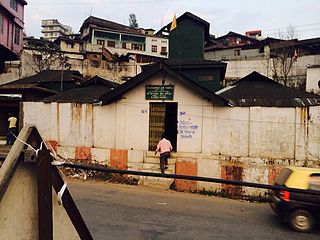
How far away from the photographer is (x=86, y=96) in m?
17.0

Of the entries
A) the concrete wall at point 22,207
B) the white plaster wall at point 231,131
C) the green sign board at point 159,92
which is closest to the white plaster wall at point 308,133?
the white plaster wall at point 231,131

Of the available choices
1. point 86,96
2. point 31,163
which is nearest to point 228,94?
point 86,96

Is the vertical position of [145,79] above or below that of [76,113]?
above

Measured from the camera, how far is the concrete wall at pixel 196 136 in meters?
12.9

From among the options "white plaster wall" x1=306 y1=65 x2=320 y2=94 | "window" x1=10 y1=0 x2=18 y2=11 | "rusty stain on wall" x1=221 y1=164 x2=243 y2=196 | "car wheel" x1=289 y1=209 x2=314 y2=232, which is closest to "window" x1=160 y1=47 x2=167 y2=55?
"window" x1=10 y1=0 x2=18 y2=11

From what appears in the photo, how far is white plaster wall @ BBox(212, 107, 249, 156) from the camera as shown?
A: 1350 centimetres

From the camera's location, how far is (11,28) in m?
36.3

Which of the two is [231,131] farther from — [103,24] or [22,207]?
[103,24]

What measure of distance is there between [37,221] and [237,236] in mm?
1813

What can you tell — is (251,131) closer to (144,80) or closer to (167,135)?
(167,135)

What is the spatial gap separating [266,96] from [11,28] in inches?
1287

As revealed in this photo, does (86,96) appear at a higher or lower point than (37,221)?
higher

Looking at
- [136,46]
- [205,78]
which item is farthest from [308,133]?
[136,46]

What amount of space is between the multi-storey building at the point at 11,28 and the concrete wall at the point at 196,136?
20756 mm
